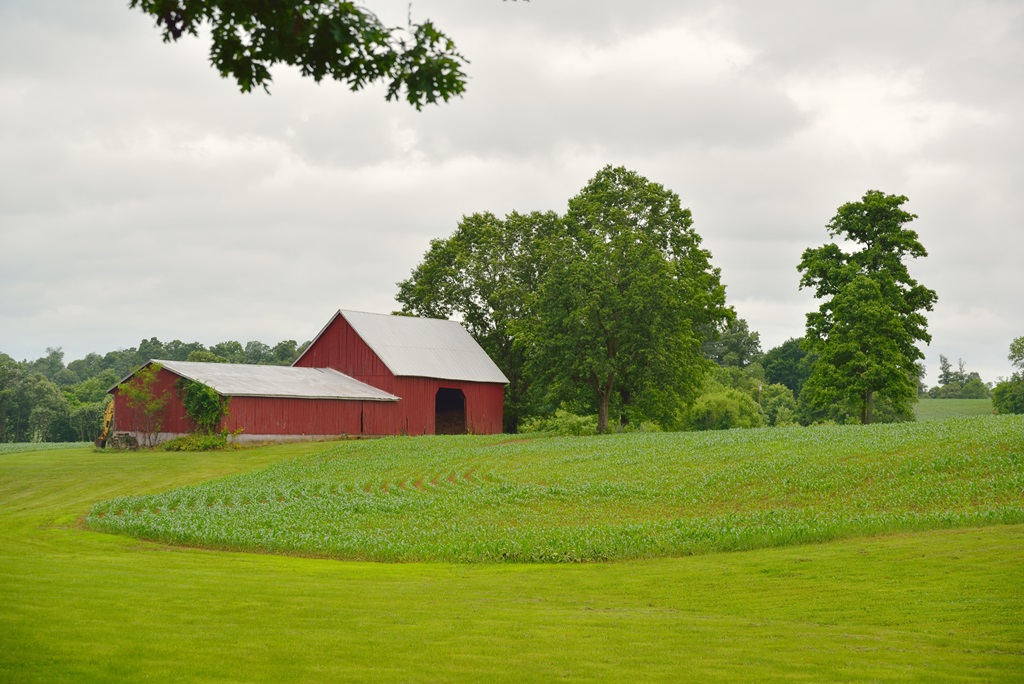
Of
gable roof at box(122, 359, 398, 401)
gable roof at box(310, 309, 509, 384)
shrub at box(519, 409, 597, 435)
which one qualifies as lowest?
shrub at box(519, 409, 597, 435)

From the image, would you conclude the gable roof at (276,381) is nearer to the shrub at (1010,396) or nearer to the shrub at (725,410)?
the shrub at (725,410)

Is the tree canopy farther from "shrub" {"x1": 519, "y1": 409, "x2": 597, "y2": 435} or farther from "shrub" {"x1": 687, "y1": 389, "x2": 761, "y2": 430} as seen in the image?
"shrub" {"x1": 687, "y1": 389, "x2": 761, "y2": 430}

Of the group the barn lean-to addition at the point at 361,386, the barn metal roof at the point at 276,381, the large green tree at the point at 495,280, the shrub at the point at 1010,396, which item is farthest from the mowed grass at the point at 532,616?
the shrub at the point at 1010,396

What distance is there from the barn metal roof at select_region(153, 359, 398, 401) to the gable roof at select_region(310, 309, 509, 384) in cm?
269

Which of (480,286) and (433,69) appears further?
(480,286)

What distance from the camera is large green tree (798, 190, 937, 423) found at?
51281 mm

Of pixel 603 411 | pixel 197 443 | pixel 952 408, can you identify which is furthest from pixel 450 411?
pixel 952 408

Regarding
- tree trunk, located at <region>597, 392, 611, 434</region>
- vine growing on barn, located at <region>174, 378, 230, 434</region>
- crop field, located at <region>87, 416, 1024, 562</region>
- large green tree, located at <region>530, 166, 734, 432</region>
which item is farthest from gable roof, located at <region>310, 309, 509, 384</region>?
crop field, located at <region>87, 416, 1024, 562</region>

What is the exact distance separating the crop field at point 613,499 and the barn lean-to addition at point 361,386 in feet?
36.0

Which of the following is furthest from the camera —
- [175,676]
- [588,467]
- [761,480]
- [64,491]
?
[588,467]

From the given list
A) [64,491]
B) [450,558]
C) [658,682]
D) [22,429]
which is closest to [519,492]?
[450,558]

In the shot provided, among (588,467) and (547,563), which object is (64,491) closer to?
(588,467)

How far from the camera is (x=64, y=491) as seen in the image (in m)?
33.6

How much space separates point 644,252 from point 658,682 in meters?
45.8
